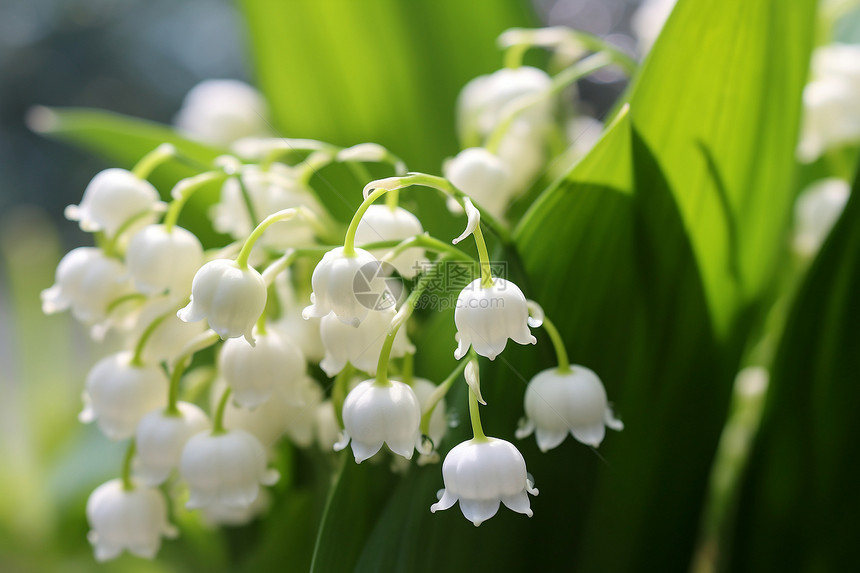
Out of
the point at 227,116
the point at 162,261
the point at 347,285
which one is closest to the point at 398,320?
the point at 347,285

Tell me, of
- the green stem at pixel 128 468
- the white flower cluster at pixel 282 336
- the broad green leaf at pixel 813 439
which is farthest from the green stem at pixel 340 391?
the broad green leaf at pixel 813 439

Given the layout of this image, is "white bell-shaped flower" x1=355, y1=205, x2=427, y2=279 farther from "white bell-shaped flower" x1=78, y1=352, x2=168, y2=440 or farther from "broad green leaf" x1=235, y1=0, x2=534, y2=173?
"broad green leaf" x1=235, y1=0, x2=534, y2=173

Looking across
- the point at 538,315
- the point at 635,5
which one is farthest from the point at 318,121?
the point at 635,5

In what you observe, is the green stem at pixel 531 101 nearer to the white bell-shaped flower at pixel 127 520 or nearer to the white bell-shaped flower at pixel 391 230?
the white bell-shaped flower at pixel 391 230

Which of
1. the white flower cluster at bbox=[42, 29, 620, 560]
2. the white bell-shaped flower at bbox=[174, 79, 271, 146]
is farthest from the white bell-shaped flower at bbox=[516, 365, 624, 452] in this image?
the white bell-shaped flower at bbox=[174, 79, 271, 146]

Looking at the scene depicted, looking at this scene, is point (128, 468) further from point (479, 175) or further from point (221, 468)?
point (479, 175)
